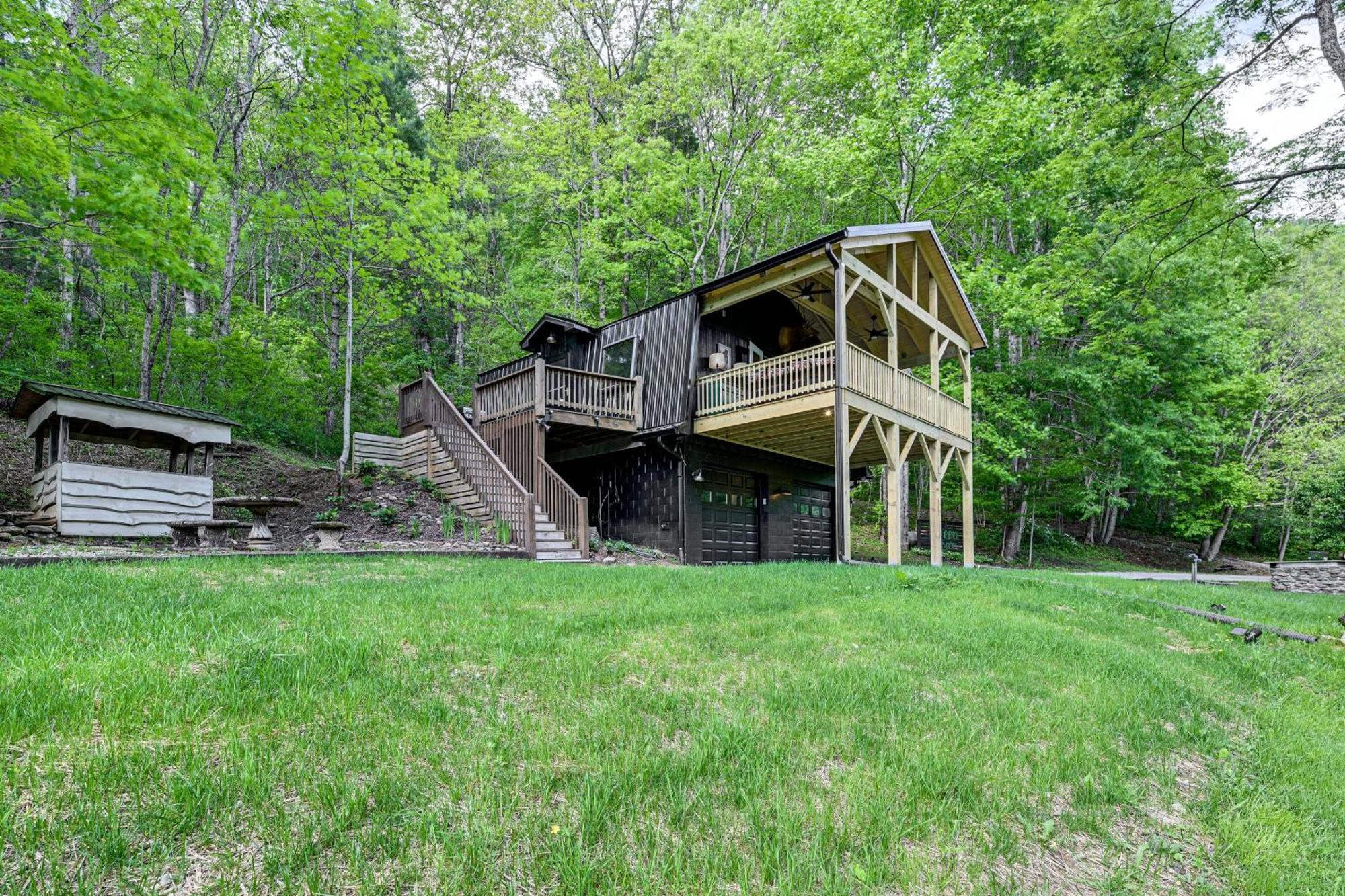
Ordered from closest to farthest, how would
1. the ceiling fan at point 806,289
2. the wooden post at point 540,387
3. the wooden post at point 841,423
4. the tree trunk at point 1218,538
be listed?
the wooden post at point 841,423, the wooden post at point 540,387, the ceiling fan at point 806,289, the tree trunk at point 1218,538

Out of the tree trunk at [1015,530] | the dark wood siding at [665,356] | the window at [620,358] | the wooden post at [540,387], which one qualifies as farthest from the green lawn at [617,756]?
the tree trunk at [1015,530]

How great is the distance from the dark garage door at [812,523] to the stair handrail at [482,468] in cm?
800

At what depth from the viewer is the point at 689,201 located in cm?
2145

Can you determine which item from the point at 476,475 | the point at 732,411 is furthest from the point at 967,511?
the point at 476,475

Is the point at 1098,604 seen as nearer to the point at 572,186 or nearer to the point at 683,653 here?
the point at 683,653

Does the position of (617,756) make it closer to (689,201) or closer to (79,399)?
(79,399)

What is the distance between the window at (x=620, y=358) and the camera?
14.6m

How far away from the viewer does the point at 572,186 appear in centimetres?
2209

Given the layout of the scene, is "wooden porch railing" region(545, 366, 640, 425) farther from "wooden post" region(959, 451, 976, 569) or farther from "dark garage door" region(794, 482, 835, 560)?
"wooden post" region(959, 451, 976, 569)

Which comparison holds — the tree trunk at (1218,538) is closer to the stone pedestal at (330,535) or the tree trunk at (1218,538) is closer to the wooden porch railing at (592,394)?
the wooden porch railing at (592,394)

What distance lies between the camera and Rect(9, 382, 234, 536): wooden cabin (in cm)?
847

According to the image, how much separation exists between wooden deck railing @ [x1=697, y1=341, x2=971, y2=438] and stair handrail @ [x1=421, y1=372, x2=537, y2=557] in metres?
4.30

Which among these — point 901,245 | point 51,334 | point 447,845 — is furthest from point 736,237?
point 447,845

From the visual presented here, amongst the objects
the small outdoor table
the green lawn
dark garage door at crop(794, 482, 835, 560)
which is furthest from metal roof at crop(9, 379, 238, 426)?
dark garage door at crop(794, 482, 835, 560)
